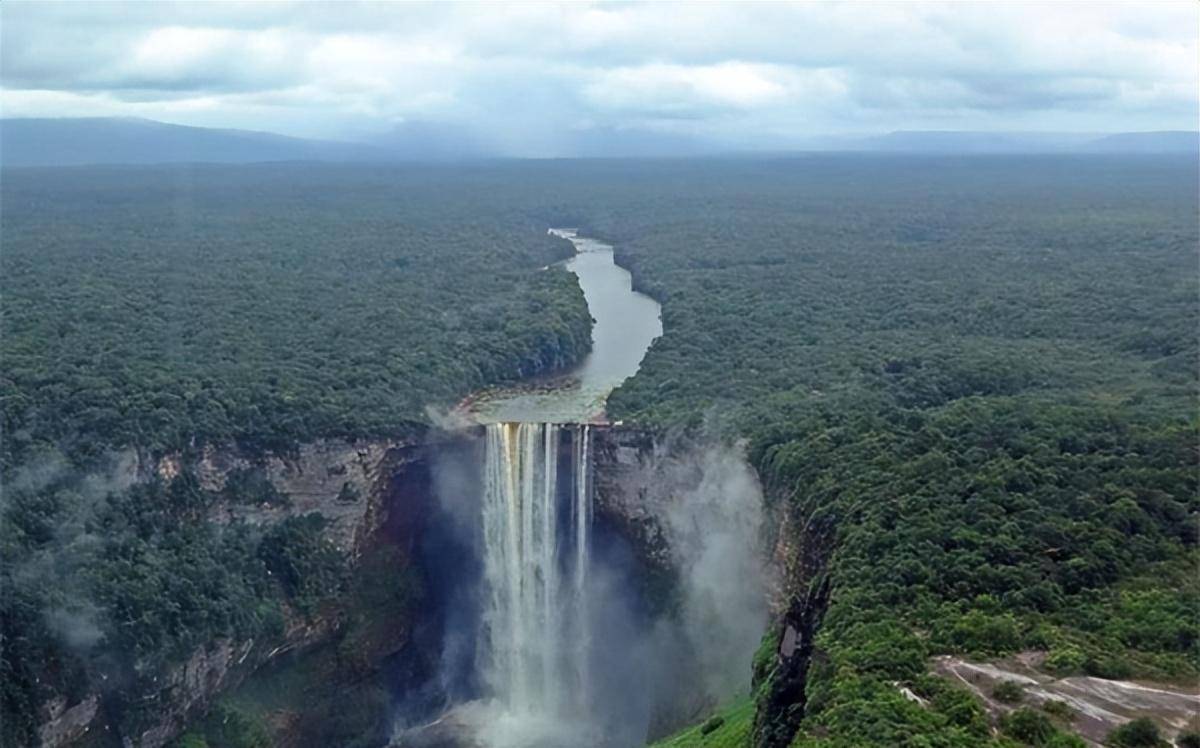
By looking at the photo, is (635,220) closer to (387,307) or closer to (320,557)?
(387,307)

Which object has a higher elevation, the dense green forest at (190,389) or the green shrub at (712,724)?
the dense green forest at (190,389)

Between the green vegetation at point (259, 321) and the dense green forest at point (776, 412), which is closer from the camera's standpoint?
the dense green forest at point (776, 412)

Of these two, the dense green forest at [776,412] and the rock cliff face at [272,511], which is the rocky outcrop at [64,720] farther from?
the dense green forest at [776,412]

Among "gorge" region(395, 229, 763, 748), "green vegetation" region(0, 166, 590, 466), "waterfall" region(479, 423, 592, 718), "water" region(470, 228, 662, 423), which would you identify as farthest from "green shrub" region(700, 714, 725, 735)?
"water" region(470, 228, 662, 423)

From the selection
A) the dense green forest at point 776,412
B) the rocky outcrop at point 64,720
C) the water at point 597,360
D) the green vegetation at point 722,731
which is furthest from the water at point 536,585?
the rocky outcrop at point 64,720

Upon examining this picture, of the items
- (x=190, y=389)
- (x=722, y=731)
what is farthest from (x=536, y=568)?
(x=190, y=389)

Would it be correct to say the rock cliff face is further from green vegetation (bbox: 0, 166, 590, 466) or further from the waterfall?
the waterfall

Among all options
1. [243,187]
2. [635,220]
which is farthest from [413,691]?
[243,187]
